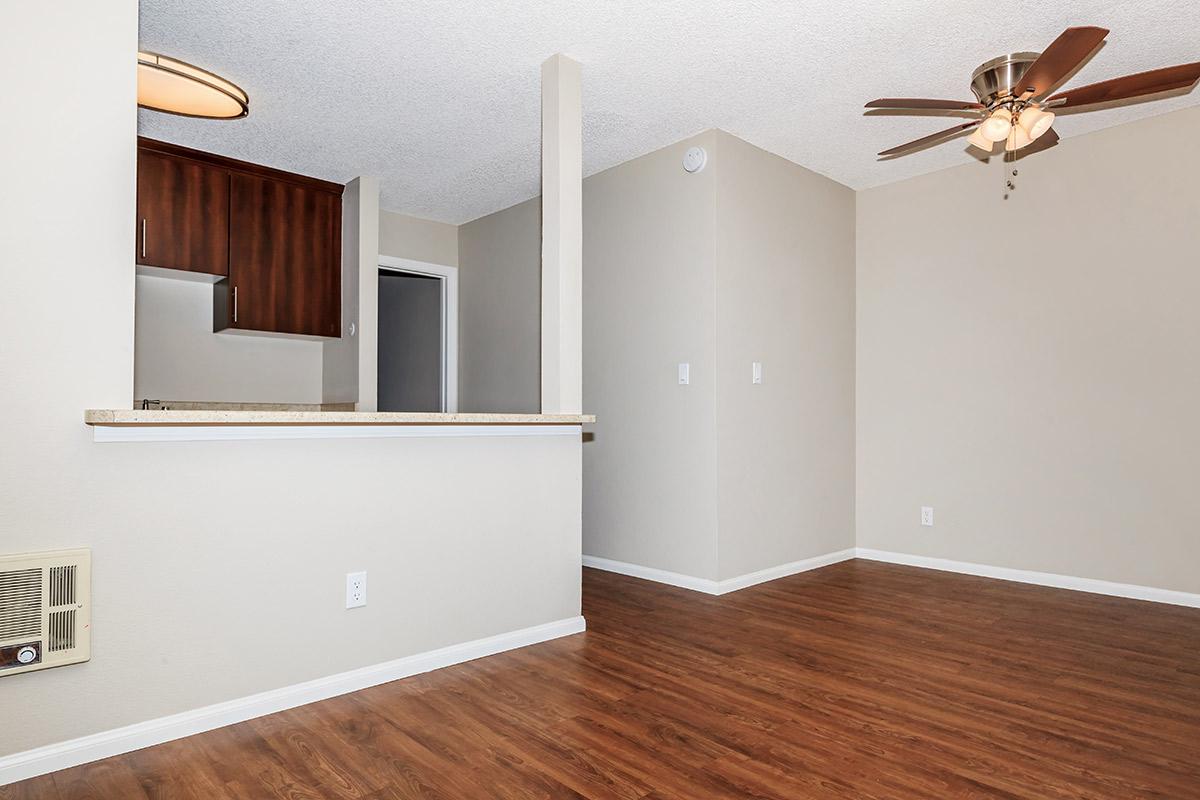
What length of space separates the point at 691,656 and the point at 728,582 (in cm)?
110

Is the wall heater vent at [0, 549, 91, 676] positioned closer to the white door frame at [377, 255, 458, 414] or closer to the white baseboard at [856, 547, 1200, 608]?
the white door frame at [377, 255, 458, 414]

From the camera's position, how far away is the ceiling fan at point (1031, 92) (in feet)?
8.16

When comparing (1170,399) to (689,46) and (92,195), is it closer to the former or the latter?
(689,46)

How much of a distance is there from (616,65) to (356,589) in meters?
2.39

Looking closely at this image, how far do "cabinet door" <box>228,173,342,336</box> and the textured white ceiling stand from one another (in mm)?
296

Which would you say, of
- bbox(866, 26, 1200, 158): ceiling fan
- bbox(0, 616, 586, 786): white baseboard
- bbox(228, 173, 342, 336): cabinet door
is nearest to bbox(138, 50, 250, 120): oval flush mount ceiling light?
bbox(228, 173, 342, 336): cabinet door

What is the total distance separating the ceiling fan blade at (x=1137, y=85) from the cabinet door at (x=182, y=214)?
436 centimetres

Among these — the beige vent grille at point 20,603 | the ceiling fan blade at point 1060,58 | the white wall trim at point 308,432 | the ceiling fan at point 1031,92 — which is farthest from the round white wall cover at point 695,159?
the beige vent grille at point 20,603

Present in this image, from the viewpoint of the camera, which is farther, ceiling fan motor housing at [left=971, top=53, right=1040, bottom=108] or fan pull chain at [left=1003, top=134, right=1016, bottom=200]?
fan pull chain at [left=1003, top=134, right=1016, bottom=200]

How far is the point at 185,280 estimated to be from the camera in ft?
15.1

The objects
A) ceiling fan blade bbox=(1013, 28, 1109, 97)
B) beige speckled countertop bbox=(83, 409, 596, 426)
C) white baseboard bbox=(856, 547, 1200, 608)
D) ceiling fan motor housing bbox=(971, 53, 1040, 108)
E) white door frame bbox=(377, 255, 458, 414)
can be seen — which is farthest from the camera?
white door frame bbox=(377, 255, 458, 414)

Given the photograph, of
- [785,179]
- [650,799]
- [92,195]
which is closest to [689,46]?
[785,179]

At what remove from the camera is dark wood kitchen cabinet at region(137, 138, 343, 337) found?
4.23 m

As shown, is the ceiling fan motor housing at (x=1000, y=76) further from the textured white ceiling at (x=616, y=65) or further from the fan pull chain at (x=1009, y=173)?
the fan pull chain at (x=1009, y=173)
